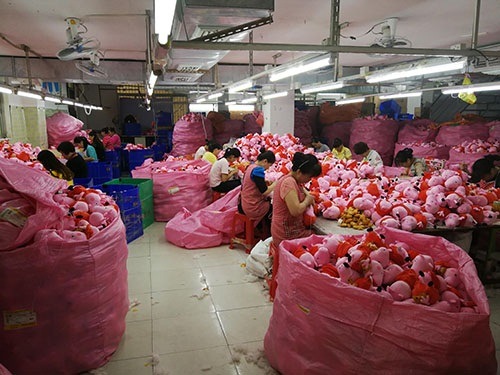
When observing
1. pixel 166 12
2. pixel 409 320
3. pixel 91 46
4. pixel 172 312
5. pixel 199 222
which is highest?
pixel 91 46

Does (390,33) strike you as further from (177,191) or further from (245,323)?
(245,323)

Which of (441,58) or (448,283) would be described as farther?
(441,58)

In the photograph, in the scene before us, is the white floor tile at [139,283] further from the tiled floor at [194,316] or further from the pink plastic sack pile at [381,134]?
the pink plastic sack pile at [381,134]

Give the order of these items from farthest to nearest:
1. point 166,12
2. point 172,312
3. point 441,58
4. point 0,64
→ point 0,64 → point 441,58 → point 172,312 → point 166,12

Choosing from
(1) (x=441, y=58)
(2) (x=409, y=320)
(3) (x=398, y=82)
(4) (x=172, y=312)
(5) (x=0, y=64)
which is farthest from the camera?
(3) (x=398, y=82)

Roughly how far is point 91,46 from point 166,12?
3875mm

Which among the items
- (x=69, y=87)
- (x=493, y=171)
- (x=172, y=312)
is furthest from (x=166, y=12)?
(x=69, y=87)

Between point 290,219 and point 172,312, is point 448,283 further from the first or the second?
point 172,312

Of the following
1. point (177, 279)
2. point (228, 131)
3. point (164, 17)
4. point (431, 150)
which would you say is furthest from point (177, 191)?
point (431, 150)

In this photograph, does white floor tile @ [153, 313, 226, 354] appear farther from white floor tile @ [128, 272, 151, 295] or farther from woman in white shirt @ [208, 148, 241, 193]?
woman in white shirt @ [208, 148, 241, 193]

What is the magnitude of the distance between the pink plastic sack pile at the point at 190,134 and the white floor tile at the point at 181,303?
25.2ft

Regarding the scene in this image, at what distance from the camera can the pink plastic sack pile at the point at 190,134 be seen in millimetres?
11156

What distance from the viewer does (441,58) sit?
4223mm

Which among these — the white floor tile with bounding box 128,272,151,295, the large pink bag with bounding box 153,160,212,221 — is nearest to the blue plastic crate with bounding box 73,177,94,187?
the large pink bag with bounding box 153,160,212,221
